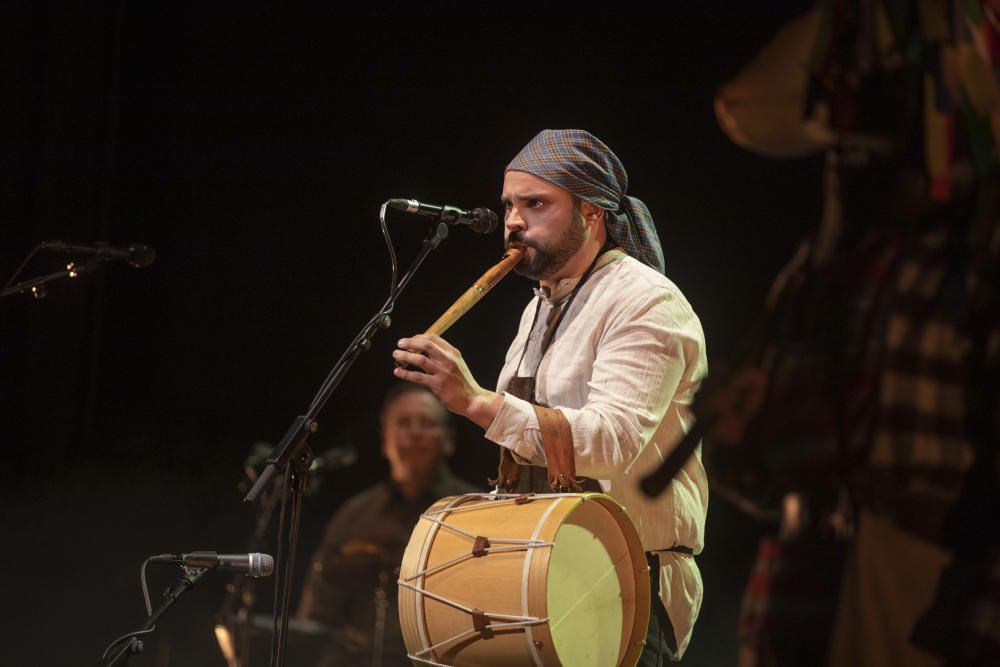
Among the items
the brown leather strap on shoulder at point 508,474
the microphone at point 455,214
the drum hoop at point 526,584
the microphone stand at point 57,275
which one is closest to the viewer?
the drum hoop at point 526,584

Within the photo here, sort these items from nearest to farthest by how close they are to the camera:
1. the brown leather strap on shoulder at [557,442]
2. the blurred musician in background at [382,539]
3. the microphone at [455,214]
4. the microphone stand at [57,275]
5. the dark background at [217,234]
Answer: the brown leather strap on shoulder at [557,442]
the microphone at [455,214]
the microphone stand at [57,275]
the blurred musician in background at [382,539]
the dark background at [217,234]

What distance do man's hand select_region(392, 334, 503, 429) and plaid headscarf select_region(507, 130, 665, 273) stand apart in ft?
2.43

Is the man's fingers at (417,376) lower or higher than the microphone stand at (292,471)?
higher

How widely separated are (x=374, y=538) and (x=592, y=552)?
8.67 feet

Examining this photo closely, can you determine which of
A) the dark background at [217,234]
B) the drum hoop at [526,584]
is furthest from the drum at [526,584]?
the dark background at [217,234]

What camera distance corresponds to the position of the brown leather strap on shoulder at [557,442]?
268 cm

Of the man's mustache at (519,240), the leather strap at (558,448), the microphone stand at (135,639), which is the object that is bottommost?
the microphone stand at (135,639)

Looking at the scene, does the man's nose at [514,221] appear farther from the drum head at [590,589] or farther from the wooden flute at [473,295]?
the drum head at [590,589]

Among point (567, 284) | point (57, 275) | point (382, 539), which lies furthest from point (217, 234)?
point (567, 284)

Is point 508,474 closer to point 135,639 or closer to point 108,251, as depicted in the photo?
point 135,639

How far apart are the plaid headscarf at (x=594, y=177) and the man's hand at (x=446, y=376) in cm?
74

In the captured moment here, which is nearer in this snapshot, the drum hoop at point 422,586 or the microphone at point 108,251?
the drum hoop at point 422,586

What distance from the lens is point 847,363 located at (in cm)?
143

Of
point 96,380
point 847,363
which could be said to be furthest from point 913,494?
point 96,380
